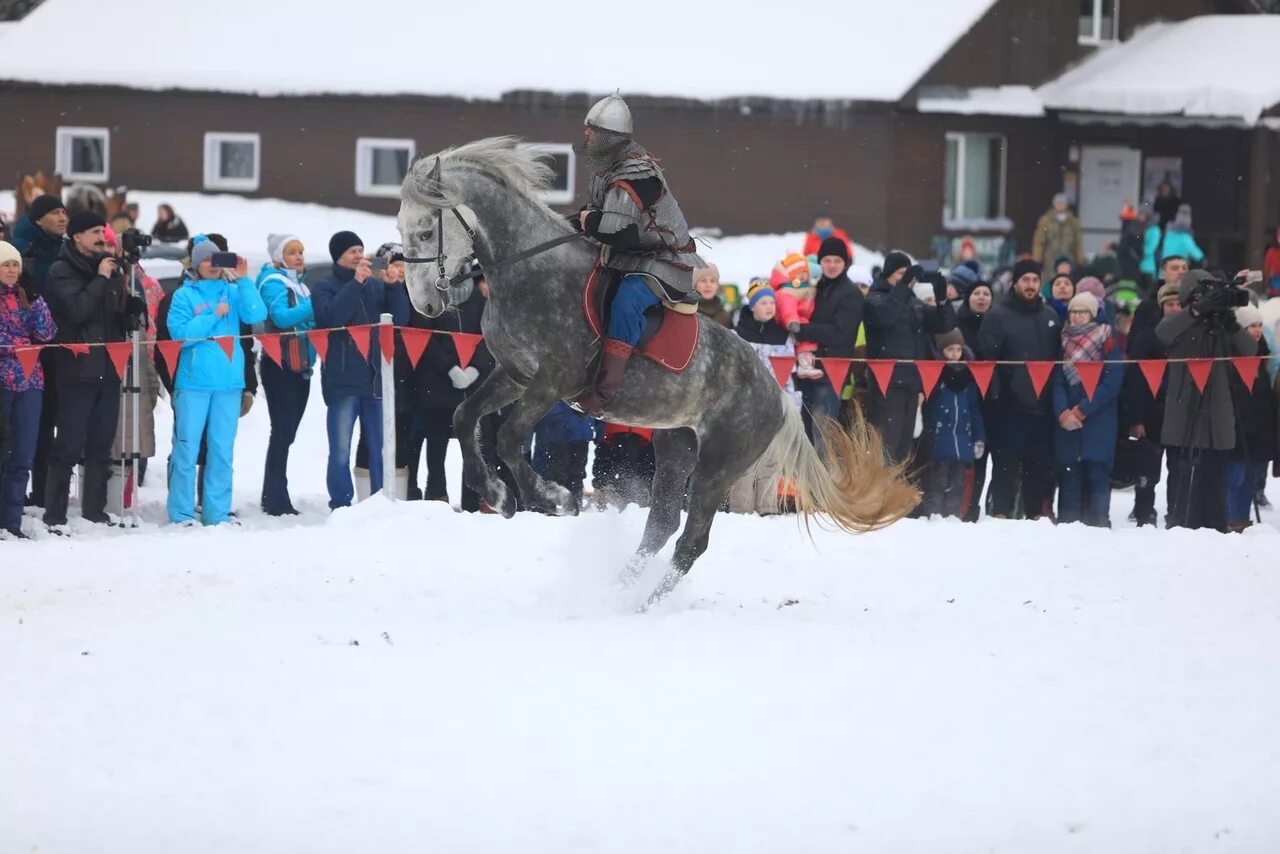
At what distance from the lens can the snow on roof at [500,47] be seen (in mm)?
26797

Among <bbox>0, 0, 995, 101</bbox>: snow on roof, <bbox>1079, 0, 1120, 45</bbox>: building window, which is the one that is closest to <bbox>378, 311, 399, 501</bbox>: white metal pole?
<bbox>0, 0, 995, 101</bbox>: snow on roof

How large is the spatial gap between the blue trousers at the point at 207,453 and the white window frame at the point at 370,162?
15715 mm

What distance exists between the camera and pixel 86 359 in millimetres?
11750

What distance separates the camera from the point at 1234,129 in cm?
2902

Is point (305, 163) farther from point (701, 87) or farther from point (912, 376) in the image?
point (912, 376)

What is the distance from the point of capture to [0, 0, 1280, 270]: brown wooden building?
27.2m

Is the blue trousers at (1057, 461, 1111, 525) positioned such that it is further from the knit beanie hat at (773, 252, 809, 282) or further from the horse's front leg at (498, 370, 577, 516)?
the horse's front leg at (498, 370, 577, 516)

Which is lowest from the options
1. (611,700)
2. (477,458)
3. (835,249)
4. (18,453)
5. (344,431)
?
(611,700)

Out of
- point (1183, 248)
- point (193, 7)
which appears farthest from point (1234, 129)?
point (193, 7)

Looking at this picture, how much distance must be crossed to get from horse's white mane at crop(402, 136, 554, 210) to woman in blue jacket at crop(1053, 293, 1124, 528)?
5.76 metres

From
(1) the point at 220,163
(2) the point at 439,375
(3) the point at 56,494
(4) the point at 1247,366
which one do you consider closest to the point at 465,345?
(2) the point at 439,375

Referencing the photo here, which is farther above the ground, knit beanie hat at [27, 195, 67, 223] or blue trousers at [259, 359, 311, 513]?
knit beanie hat at [27, 195, 67, 223]

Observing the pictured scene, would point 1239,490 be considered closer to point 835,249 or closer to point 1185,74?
point 835,249

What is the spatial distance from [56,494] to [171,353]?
1.26 meters
